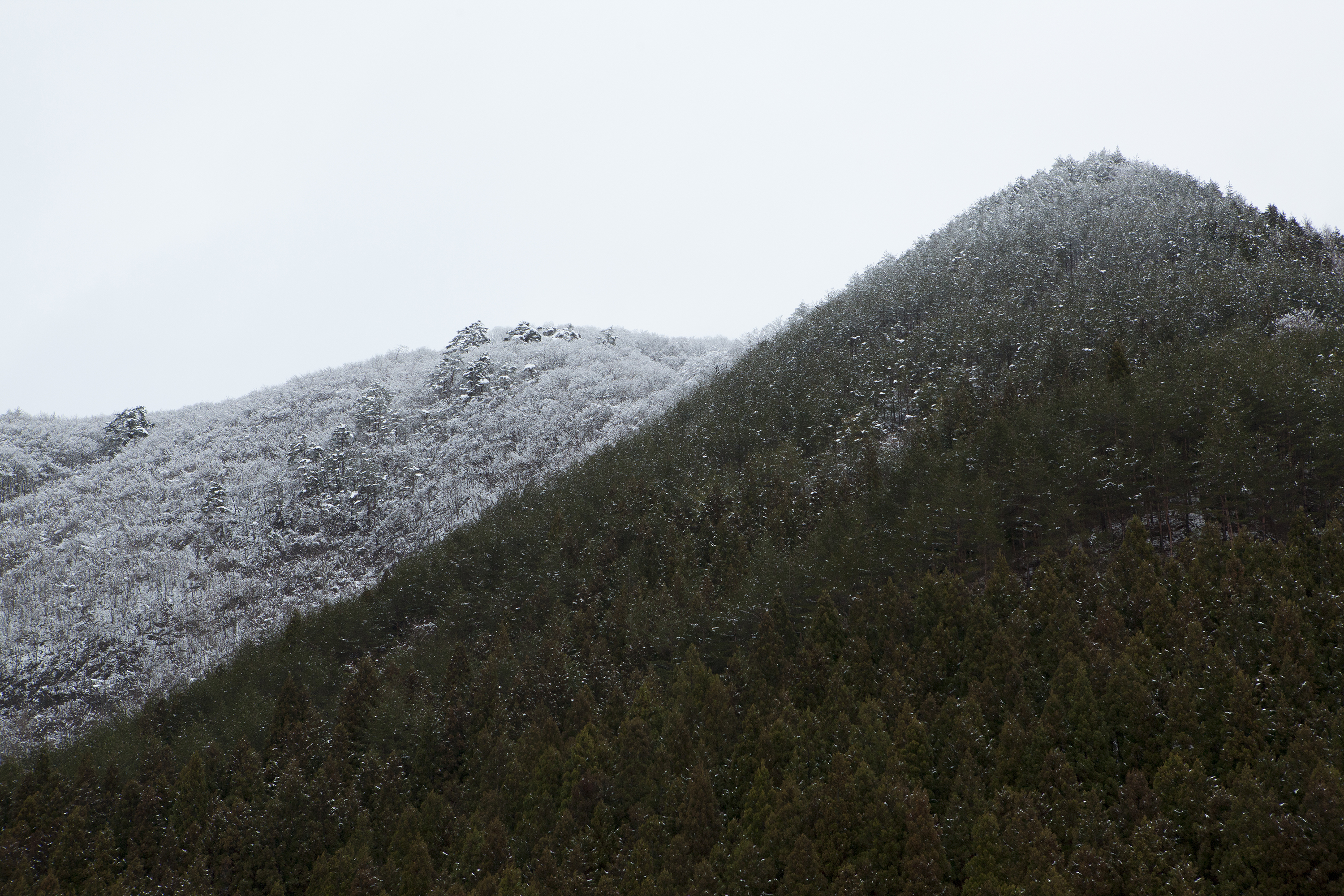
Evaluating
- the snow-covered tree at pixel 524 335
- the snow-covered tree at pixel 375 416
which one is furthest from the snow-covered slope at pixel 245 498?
the snow-covered tree at pixel 524 335

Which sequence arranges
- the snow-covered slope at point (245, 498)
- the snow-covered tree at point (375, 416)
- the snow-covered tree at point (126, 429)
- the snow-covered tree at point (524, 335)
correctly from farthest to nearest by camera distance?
1. the snow-covered tree at point (524, 335)
2. the snow-covered tree at point (126, 429)
3. the snow-covered tree at point (375, 416)
4. the snow-covered slope at point (245, 498)

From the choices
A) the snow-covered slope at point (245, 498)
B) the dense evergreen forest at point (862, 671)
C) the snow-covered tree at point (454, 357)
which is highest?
the snow-covered tree at point (454, 357)

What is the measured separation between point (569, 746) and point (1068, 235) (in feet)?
324

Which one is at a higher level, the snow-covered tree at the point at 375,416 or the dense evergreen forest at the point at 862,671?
the snow-covered tree at the point at 375,416

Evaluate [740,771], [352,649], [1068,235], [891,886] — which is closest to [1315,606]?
[891,886]

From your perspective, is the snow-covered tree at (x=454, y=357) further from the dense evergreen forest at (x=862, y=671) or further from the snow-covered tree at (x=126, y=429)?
the dense evergreen forest at (x=862, y=671)

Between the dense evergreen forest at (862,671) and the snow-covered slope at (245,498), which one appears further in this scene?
the snow-covered slope at (245,498)

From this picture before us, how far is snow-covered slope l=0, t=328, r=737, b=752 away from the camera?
80062 millimetres

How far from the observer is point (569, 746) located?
A: 40.2m

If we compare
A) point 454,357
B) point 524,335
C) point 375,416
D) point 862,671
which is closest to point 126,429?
point 375,416

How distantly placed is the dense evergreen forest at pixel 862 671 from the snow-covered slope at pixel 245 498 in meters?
22.2

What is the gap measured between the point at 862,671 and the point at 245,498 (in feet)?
320

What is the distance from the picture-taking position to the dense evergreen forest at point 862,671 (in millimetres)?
26531

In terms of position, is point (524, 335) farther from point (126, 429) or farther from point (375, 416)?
point (126, 429)
